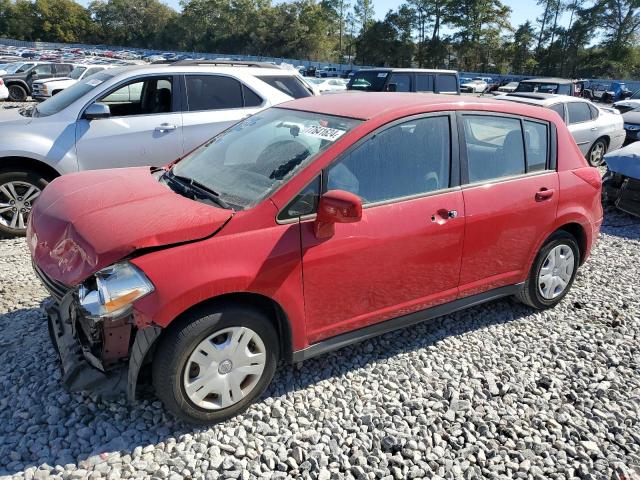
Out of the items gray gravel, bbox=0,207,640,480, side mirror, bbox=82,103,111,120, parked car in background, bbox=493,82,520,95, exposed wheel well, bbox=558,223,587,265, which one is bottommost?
gray gravel, bbox=0,207,640,480

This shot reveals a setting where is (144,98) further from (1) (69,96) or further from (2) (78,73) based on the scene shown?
(2) (78,73)

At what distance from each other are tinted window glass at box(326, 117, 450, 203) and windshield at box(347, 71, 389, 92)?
355 inches

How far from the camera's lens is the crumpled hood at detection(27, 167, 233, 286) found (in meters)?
2.43

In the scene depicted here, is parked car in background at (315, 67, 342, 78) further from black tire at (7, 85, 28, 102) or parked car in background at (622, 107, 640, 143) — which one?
parked car in background at (622, 107, 640, 143)

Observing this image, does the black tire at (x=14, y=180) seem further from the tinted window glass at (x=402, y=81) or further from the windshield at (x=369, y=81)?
the tinted window glass at (x=402, y=81)

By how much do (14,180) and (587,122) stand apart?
9.69 metres

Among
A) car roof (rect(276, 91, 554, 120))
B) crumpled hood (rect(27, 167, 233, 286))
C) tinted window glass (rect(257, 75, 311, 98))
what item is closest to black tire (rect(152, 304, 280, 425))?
crumpled hood (rect(27, 167, 233, 286))

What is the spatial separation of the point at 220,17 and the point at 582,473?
110620 millimetres

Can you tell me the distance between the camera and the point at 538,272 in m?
3.96

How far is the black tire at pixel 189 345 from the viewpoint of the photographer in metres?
2.42

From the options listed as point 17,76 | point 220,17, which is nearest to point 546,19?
point 220,17

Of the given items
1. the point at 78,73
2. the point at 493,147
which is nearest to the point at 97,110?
the point at 493,147

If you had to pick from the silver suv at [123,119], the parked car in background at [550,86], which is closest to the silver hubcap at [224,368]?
the silver suv at [123,119]

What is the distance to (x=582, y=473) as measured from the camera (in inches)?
101
